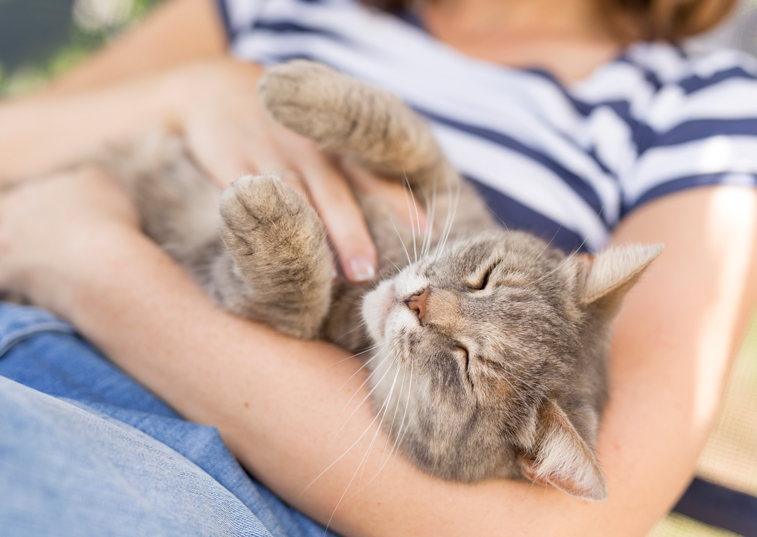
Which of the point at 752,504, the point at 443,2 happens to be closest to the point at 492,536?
the point at 752,504

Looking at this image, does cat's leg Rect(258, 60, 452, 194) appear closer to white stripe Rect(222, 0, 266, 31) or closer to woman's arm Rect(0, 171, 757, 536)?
woman's arm Rect(0, 171, 757, 536)

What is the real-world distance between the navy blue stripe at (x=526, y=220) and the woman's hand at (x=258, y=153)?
28 centimetres

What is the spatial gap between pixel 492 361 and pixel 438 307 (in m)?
0.13

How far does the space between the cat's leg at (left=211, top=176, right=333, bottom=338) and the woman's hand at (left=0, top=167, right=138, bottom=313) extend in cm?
33

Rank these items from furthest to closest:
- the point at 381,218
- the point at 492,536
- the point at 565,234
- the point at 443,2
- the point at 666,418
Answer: the point at 443,2
the point at 565,234
the point at 381,218
the point at 666,418
the point at 492,536

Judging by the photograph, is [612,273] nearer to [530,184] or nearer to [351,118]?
[530,184]

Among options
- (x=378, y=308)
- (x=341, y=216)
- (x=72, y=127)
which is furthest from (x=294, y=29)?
(x=378, y=308)

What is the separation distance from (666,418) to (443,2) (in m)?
1.54

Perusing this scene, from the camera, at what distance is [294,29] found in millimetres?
1561

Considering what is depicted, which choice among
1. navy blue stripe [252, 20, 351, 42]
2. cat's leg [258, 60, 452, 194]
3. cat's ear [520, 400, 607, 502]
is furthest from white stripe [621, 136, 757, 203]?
navy blue stripe [252, 20, 351, 42]

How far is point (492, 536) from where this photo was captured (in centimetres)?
79

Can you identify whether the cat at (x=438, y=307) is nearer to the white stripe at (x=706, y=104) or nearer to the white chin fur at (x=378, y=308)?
the white chin fur at (x=378, y=308)

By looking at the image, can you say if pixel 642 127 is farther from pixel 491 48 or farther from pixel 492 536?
pixel 492 536

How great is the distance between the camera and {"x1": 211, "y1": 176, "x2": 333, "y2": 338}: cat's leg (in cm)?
82
